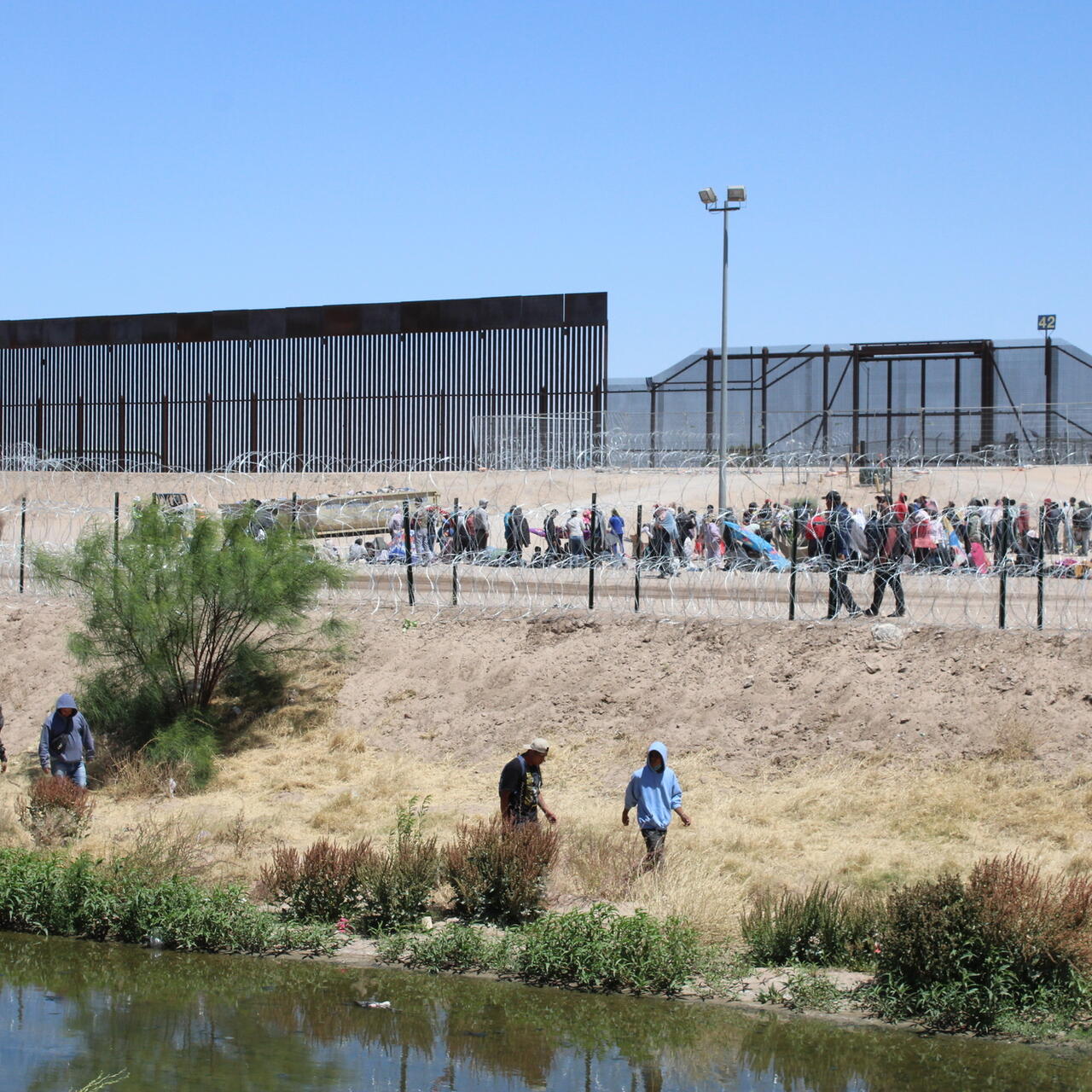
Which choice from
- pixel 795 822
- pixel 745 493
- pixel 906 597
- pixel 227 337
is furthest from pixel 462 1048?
pixel 227 337

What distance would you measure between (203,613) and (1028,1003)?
1206cm

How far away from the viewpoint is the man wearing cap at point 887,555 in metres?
17.4

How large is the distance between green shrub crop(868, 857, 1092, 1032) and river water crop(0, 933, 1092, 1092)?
25 cm

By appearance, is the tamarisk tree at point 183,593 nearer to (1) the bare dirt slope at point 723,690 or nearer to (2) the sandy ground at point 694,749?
(2) the sandy ground at point 694,749

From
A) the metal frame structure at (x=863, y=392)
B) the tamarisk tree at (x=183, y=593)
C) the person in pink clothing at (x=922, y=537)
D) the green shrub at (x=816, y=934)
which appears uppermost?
the metal frame structure at (x=863, y=392)

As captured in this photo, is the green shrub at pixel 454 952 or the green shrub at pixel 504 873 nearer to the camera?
the green shrub at pixel 454 952

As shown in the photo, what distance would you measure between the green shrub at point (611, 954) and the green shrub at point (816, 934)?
1.65 ft

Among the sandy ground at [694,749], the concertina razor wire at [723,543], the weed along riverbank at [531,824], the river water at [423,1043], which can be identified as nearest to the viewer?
the river water at [423,1043]

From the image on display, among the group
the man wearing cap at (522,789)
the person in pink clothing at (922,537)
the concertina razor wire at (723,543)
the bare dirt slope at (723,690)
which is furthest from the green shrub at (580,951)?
the person in pink clothing at (922,537)

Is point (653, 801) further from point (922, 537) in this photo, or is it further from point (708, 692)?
point (922, 537)

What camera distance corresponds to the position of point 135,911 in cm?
1132

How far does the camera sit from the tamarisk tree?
1822 cm

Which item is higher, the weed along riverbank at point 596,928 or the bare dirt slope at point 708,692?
the bare dirt slope at point 708,692

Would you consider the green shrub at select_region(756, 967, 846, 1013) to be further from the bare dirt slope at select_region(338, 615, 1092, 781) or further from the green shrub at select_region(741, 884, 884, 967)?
the bare dirt slope at select_region(338, 615, 1092, 781)
